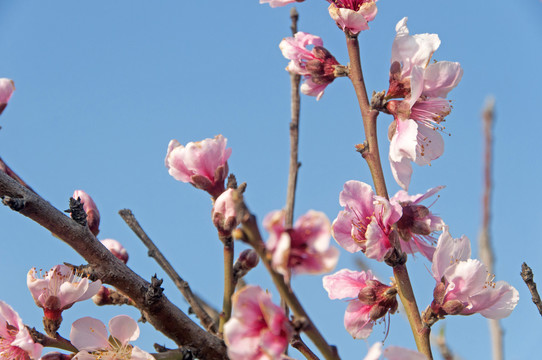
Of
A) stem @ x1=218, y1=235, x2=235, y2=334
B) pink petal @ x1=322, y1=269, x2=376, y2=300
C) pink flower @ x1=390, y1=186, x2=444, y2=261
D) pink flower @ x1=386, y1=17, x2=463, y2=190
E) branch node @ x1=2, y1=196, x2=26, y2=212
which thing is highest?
pink flower @ x1=386, y1=17, x2=463, y2=190

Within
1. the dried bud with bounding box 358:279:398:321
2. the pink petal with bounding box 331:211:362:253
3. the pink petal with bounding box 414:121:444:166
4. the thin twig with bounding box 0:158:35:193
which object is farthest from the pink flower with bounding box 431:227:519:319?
the thin twig with bounding box 0:158:35:193

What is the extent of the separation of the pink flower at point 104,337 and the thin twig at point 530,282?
3.45 ft

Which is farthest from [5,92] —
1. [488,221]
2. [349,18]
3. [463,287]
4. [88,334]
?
[488,221]

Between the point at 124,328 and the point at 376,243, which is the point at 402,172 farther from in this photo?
the point at 124,328

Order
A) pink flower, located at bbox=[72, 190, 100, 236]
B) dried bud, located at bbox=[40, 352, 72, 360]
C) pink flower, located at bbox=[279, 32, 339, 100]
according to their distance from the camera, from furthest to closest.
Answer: pink flower, located at bbox=[279, 32, 339, 100]
pink flower, located at bbox=[72, 190, 100, 236]
dried bud, located at bbox=[40, 352, 72, 360]

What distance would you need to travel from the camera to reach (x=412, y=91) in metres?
1.58

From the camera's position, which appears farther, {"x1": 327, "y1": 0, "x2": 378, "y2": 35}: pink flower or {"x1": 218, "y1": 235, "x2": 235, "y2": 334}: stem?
{"x1": 327, "y1": 0, "x2": 378, "y2": 35}: pink flower

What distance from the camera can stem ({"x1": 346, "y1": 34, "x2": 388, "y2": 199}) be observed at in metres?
1.58

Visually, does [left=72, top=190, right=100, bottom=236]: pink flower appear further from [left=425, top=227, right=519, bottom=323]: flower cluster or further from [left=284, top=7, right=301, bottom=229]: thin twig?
[left=425, top=227, right=519, bottom=323]: flower cluster

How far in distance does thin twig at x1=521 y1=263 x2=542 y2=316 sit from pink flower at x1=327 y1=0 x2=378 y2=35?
84cm

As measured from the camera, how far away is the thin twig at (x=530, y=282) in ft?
4.93

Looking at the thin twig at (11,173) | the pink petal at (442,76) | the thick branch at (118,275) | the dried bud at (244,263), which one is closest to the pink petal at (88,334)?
the thick branch at (118,275)

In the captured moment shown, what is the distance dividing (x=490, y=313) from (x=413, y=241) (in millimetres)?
326

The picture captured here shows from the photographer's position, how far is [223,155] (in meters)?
1.50
